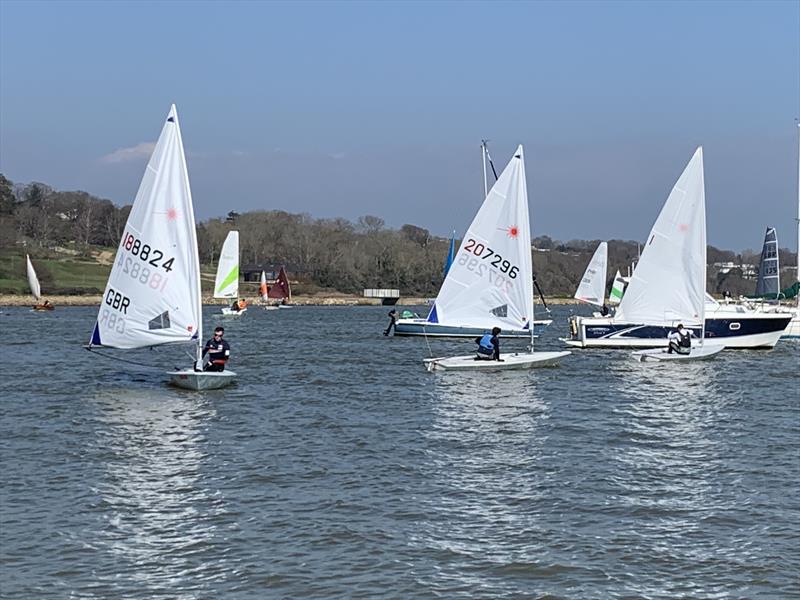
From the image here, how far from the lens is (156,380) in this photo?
98.3 ft

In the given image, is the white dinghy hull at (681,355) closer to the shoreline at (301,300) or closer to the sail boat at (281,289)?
the shoreline at (301,300)

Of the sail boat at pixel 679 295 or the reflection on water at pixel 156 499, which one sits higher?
the sail boat at pixel 679 295

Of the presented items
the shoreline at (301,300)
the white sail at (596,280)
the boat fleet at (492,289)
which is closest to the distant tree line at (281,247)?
the shoreline at (301,300)

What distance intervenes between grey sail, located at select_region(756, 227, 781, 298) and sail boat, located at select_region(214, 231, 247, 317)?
4545 cm

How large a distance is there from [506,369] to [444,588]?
2107 centimetres

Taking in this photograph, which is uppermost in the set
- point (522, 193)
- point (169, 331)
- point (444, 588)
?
point (522, 193)

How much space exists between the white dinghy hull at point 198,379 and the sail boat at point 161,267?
0.09 ft

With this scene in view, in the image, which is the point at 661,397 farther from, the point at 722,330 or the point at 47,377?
the point at 47,377

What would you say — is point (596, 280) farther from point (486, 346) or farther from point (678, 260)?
point (486, 346)

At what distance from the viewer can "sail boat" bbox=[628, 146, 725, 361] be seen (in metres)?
39.6

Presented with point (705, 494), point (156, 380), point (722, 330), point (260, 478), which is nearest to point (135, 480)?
point (260, 478)

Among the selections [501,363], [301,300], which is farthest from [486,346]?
[301,300]

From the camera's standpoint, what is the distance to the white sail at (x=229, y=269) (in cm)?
9069

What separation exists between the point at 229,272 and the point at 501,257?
2390 inches
